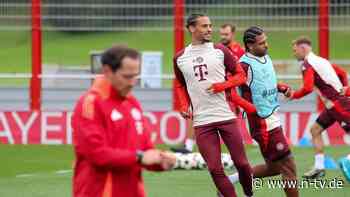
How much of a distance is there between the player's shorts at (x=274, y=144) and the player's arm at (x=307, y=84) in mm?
1268

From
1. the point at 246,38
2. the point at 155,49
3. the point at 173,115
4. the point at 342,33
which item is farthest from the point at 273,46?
the point at 246,38

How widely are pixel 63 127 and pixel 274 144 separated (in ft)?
28.6

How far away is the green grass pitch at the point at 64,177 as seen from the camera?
485 inches

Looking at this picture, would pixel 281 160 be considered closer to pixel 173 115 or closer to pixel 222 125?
pixel 222 125

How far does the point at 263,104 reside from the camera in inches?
428

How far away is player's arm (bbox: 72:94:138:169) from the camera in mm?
6652

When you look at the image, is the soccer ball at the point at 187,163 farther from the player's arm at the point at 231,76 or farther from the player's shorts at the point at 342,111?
the player's arm at the point at 231,76

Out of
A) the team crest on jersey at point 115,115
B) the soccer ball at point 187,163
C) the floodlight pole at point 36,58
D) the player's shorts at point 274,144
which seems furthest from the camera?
the floodlight pole at point 36,58

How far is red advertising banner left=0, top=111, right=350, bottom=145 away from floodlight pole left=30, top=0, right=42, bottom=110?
380mm

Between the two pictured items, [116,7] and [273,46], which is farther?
[273,46]

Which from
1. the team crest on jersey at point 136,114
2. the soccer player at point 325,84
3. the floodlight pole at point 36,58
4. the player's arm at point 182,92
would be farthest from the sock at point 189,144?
the team crest on jersey at point 136,114

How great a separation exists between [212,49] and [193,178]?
3.33m

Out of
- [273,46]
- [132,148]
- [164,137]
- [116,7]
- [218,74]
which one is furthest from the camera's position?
[273,46]

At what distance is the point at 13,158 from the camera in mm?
16781
